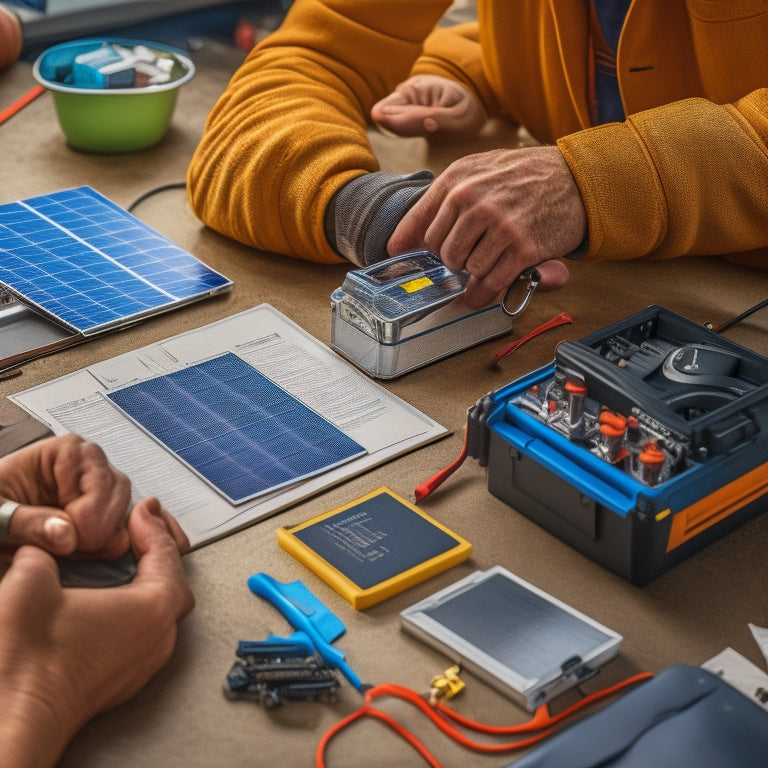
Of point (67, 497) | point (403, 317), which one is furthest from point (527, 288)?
point (67, 497)

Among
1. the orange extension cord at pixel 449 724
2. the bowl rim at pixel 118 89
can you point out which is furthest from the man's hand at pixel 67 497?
the bowl rim at pixel 118 89

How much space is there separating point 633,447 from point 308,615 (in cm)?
26

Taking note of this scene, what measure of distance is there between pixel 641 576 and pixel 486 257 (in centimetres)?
37

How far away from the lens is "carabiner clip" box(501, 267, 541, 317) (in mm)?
1017

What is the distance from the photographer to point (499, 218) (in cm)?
99

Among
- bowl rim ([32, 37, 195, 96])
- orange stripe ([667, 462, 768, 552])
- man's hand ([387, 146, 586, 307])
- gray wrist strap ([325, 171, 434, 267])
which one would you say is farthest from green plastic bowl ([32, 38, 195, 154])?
orange stripe ([667, 462, 768, 552])

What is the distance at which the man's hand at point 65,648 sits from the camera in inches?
22.6

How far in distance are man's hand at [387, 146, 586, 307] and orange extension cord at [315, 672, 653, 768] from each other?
45cm

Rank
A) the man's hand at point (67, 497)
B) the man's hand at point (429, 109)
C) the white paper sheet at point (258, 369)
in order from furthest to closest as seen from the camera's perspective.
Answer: the man's hand at point (429, 109) < the white paper sheet at point (258, 369) < the man's hand at point (67, 497)

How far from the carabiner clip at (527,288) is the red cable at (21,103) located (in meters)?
0.83

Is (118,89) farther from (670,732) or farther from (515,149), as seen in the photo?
(670,732)

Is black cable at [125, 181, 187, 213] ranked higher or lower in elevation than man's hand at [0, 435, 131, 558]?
lower

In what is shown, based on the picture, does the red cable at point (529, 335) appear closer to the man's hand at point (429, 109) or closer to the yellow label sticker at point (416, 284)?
the yellow label sticker at point (416, 284)

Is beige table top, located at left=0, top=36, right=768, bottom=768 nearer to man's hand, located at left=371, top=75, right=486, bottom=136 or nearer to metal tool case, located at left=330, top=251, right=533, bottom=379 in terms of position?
metal tool case, located at left=330, top=251, right=533, bottom=379
